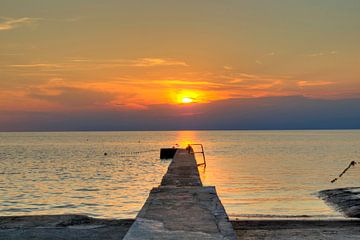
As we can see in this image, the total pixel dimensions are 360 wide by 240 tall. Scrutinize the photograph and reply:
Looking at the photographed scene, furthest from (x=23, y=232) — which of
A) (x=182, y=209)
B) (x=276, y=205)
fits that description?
(x=276, y=205)

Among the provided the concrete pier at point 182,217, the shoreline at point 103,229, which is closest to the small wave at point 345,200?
the shoreline at point 103,229

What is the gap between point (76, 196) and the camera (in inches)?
957

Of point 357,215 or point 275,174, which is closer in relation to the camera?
point 357,215

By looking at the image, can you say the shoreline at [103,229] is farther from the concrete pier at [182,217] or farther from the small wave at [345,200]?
the small wave at [345,200]

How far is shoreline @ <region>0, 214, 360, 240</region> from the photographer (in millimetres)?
8180

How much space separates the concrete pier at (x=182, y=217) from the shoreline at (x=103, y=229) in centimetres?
65

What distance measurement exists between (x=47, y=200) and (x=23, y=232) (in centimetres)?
1495

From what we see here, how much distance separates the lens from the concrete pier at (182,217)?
6.86m

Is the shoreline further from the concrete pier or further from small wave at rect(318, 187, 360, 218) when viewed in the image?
small wave at rect(318, 187, 360, 218)

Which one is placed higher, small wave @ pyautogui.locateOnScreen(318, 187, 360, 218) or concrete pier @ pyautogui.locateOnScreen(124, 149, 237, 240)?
concrete pier @ pyautogui.locateOnScreen(124, 149, 237, 240)

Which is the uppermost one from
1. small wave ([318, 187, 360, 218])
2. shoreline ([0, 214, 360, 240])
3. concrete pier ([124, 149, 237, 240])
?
concrete pier ([124, 149, 237, 240])

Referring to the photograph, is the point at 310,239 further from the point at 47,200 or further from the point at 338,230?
the point at 47,200

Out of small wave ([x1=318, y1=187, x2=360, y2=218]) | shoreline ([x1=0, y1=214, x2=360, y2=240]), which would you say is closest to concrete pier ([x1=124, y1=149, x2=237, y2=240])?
shoreline ([x1=0, y1=214, x2=360, y2=240])

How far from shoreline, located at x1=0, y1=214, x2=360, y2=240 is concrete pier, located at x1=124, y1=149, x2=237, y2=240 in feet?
2.13
